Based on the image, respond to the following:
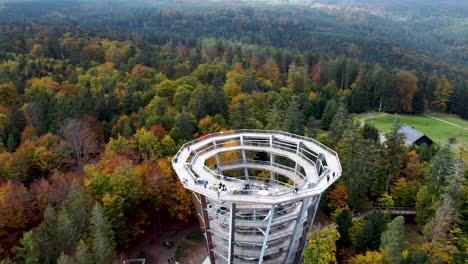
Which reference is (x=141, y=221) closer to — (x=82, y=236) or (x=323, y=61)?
(x=82, y=236)

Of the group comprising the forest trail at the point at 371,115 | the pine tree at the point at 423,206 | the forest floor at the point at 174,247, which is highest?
the pine tree at the point at 423,206

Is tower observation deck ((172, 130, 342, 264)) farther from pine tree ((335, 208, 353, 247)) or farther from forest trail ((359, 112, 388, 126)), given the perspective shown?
forest trail ((359, 112, 388, 126))

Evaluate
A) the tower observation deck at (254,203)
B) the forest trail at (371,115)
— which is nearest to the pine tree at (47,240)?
the tower observation deck at (254,203)

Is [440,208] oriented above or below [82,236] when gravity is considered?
above

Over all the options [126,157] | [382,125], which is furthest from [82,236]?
[382,125]

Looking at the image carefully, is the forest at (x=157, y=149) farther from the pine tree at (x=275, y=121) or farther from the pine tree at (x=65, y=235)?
the pine tree at (x=275, y=121)

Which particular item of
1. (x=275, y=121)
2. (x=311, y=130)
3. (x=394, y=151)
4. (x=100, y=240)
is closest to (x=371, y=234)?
(x=394, y=151)
